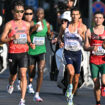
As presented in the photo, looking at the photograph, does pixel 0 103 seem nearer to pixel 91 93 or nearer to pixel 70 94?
pixel 70 94

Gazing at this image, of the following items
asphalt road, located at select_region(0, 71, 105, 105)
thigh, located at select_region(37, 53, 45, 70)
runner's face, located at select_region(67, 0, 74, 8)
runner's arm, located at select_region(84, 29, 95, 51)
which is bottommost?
asphalt road, located at select_region(0, 71, 105, 105)

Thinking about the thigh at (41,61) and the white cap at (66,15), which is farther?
the white cap at (66,15)

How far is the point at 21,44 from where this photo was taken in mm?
12344

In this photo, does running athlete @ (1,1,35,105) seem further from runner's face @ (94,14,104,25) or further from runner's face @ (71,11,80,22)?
runner's face @ (94,14,104,25)

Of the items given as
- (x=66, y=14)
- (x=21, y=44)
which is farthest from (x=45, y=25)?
(x=21, y=44)

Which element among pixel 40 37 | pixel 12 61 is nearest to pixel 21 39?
pixel 12 61

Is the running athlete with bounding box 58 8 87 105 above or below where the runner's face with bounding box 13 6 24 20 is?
below

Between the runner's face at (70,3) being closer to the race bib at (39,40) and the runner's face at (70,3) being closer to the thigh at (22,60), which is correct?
the race bib at (39,40)

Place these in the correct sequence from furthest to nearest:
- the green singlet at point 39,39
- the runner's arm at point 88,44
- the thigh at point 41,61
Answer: the green singlet at point 39,39 → the thigh at point 41,61 → the runner's arm at point 88,44

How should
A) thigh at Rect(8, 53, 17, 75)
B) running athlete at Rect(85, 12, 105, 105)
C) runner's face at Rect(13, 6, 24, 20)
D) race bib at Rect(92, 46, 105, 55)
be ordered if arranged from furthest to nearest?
thigh at Rect(8, 53, 17, 75)
runner's face at Rect(13, 6, 24, 20)
running athlete at Rect(85, 12, 105, 105)
race bib at Rect(92, 46, 105, 55)

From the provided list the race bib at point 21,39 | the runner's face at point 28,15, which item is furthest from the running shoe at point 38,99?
the runner's face at point 28,15

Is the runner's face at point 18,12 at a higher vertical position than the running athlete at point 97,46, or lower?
higher

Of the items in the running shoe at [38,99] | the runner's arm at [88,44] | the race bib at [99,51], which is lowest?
the running shoe at [38,99]

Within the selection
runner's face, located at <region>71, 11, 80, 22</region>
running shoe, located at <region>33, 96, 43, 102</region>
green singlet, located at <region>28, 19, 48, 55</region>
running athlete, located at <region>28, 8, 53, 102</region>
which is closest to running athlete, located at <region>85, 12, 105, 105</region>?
runner's face, located at <region>71, 11, 80, 22</region>
